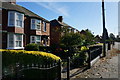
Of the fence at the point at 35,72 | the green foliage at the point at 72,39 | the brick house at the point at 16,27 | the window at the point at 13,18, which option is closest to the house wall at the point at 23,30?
the brick house at the point at 16,27

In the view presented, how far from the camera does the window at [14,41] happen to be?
16366 millimetres

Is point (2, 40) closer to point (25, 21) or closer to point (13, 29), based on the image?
point (13, 29)

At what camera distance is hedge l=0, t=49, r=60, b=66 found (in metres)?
5.80

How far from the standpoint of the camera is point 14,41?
16562 millimetres

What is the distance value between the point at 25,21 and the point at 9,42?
502 cm

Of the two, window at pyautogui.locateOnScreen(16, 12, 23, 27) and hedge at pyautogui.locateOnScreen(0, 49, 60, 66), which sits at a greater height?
window at pyautogui.locateOnScreen(16, 12, 23, 27)

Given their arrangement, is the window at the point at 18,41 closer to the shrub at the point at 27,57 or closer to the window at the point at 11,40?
the window at the point at 11,40

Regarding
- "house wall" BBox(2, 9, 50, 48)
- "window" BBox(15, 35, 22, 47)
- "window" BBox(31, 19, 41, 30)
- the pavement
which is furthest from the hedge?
"window" BBox(31, 19, 41, 30)

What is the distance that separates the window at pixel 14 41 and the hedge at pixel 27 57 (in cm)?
1037

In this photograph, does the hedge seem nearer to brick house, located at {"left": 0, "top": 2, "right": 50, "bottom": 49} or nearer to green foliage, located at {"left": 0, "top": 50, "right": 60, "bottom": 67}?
green foliage, located at {"left": 0, "top": 50, "right": 60, "bottom": 67}

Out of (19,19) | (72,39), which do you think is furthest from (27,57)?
(19,19)

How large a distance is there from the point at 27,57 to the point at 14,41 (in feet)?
38.2

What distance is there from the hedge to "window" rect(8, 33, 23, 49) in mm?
10368

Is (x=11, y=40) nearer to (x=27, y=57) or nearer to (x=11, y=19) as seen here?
(x=11, y=19)
